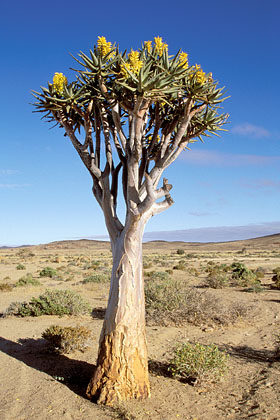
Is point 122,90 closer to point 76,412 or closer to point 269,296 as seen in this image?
point 76,412

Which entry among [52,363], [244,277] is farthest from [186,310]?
[244,277]

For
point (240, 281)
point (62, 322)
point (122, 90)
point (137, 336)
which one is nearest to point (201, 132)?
point (122, 90)

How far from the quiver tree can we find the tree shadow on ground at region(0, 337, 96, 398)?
2.94 ft

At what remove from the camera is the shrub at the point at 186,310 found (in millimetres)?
10688

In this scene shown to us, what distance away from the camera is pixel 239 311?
37.0 ft

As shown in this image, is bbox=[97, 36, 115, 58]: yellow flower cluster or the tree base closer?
the tree base

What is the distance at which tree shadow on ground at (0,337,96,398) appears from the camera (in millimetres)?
6629

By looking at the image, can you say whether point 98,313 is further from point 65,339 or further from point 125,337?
point 125,337

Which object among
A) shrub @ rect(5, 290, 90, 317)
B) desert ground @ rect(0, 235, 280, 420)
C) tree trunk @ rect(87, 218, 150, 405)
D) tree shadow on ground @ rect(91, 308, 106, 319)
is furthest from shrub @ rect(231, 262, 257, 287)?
tree trunk @ rect(87, 218, 150, 405)

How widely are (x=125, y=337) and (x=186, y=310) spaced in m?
5.38

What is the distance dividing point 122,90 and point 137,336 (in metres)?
4.06

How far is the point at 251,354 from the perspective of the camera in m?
8.19

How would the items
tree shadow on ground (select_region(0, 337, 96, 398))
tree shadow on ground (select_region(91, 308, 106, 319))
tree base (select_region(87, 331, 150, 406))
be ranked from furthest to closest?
tree shadow on ground (select_region(91, 308, 106, 319))
tree shadow on ground (select_region(0, 337, 96, 398))
tree base (select_region(87, 331, 150, 406))

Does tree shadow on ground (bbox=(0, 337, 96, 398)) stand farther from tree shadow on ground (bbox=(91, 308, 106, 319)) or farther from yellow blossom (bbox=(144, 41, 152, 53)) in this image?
yellow blossom (bbox=(144, 41, 152, 53))
